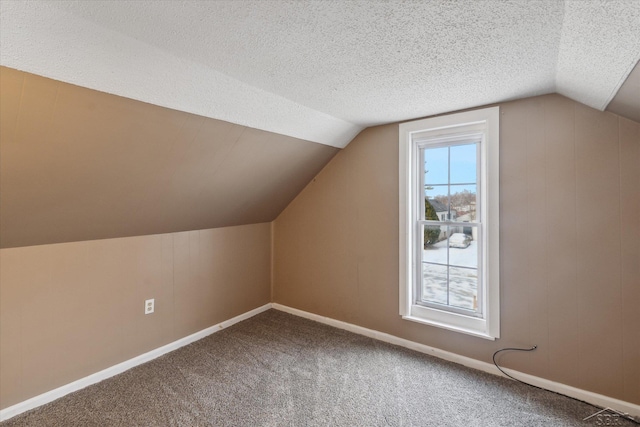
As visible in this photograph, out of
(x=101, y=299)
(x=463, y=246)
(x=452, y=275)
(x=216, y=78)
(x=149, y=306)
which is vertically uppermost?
(x=216, y=78)

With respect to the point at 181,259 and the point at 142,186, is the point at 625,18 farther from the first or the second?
the point at 181,259

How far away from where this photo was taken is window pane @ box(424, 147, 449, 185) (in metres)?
2.61

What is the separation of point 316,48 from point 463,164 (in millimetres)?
1656

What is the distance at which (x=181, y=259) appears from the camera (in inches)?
111

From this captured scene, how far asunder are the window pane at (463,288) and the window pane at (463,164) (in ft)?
2.43

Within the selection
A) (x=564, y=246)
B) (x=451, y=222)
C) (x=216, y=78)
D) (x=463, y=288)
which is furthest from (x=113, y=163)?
(x=564, y=246)

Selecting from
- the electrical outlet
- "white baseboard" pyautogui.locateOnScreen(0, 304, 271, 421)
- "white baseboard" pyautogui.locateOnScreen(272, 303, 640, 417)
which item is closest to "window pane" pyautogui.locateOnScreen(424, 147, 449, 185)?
"white baseboard" pyautogui.locateOnScreen(272, 303, 640, 417)

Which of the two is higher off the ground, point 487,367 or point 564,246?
point 564,246

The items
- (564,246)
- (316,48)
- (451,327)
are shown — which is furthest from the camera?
(451,327)

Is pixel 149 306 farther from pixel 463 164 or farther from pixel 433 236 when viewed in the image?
pixel 463 164

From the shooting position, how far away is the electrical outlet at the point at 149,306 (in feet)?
8.38

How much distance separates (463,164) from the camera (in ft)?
8.29

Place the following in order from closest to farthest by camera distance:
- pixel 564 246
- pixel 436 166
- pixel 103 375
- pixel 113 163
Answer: pixel 113 163
pixel 564 246
pixel 103 375
pixel 436 166

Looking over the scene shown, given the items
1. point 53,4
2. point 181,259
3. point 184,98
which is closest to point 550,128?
point 184,98
